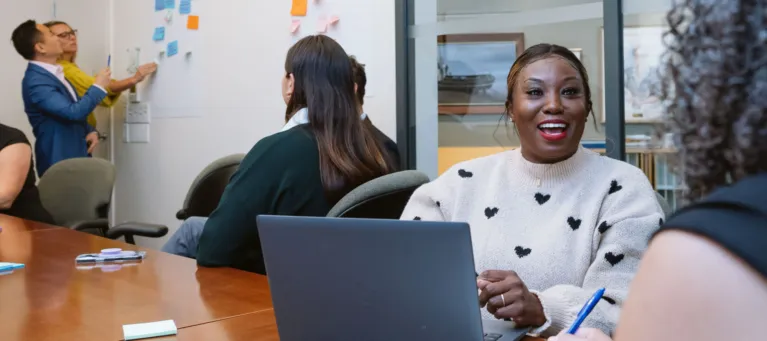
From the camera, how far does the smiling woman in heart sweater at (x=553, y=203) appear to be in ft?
4.53

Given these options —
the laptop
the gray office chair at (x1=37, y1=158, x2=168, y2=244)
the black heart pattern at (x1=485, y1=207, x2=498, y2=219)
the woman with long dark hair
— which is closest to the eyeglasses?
the gray office chair at (x1=37, y1=158, x2=168, y2=244)

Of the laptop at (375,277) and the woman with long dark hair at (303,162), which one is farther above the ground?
the woman with long dark hair at (303,162)

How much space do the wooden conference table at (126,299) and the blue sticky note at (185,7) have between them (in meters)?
2.69

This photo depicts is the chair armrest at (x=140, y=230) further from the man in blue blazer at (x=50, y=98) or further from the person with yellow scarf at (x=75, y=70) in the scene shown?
the person with yellow scarf at (x=75, y=70)

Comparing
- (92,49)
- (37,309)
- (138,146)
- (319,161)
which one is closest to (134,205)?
(138,146)

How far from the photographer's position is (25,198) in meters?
3.35

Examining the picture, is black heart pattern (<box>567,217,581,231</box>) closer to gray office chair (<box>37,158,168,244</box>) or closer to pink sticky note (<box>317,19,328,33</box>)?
pink sticky note (<box>317,19,328,33</box>)

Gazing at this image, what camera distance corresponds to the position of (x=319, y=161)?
2.07 meters

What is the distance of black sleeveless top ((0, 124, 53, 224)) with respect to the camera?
129 inches

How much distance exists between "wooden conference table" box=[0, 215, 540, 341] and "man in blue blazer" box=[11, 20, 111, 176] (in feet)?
8.95

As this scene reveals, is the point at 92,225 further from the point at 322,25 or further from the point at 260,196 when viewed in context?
the point at 260,196

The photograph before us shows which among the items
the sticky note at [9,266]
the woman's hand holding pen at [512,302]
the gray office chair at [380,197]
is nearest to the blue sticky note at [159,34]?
the sticky note at [9,266]

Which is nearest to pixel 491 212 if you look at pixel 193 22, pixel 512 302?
pixel 512 302

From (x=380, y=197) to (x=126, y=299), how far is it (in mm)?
618
